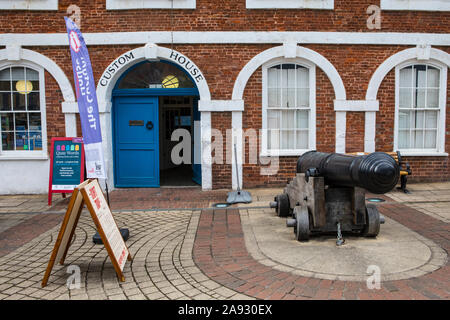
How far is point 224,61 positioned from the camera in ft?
31.0

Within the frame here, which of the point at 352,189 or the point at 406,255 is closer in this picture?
the point at 406,255

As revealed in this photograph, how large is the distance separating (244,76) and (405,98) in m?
4.13

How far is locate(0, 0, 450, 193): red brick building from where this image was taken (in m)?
9.38

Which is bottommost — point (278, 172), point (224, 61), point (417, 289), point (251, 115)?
point (417, 289)

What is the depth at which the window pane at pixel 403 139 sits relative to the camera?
32.8 feet

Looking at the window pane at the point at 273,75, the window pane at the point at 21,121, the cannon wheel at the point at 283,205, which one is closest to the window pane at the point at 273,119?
the window pane at the point at 273,75

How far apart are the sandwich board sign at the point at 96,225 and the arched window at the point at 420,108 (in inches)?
304

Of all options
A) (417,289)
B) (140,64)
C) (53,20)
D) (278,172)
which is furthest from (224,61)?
(417,289)

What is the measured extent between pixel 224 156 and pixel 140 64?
313cm

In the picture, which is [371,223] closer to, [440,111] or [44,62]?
[440,111]

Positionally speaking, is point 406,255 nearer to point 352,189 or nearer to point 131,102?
point 352,189

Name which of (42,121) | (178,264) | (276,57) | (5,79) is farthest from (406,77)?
(5,79)

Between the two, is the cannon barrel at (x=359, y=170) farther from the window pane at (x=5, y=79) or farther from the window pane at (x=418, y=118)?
the window pane at (x=5, y=79)

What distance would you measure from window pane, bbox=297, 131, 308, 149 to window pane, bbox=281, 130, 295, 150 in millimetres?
138
